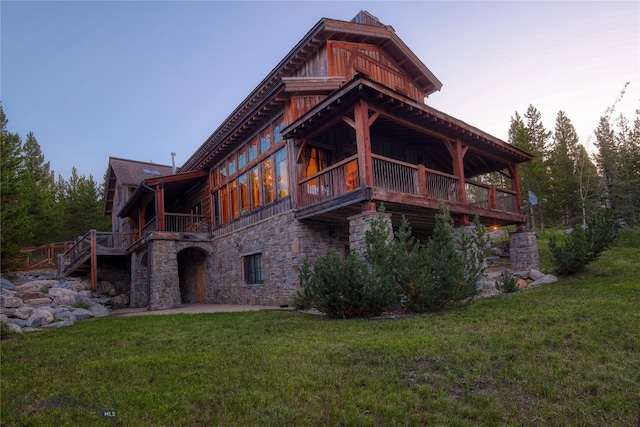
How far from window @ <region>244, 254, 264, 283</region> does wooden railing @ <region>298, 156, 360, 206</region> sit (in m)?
3.25

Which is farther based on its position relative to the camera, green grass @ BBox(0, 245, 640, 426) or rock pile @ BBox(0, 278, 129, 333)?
rock pile @ BBox(0, 278, 129, 333)

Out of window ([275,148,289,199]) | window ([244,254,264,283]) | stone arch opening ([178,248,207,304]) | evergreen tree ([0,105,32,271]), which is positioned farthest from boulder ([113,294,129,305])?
window ([275,148,289,199])

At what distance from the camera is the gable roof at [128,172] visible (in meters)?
24.4

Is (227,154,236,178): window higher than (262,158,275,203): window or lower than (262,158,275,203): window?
higher

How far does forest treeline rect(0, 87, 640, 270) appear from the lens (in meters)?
24.6

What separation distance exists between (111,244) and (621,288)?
2604 cm

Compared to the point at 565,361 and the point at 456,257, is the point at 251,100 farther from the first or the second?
the point at 565,361

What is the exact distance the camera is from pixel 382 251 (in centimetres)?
741

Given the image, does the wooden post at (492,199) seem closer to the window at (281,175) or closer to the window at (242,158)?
the window at (281,175)

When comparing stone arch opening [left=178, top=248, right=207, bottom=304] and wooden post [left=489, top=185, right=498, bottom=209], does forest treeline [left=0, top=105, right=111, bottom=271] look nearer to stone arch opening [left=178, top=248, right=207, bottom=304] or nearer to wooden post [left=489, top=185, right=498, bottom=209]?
stone arch opening [left=178, top=248, right=207, bottom=304]

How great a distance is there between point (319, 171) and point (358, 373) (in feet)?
25.9

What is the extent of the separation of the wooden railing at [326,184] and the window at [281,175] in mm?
767

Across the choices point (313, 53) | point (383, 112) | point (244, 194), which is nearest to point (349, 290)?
point (383, 112)

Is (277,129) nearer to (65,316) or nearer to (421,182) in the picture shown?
(421,182)
